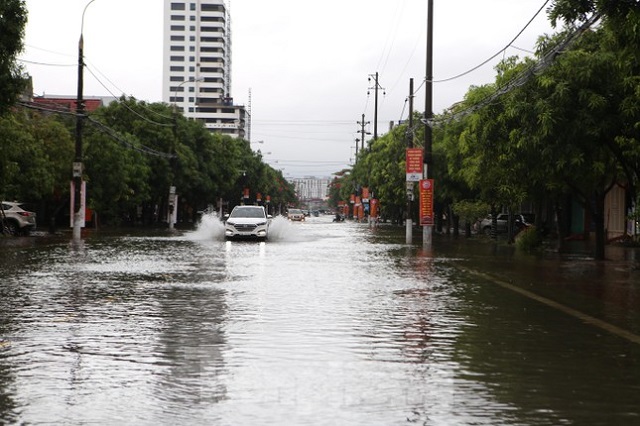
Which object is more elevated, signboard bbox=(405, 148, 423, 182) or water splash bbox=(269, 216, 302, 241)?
signboard bbox=(405, 148, 423, 182)

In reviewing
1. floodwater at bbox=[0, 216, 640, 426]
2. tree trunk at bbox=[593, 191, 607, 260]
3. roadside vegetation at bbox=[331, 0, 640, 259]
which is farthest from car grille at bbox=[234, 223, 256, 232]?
floodwater at bbox=[0, 216, 640, 426]

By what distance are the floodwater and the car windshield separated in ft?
68.4

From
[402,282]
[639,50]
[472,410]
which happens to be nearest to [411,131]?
[402,282]

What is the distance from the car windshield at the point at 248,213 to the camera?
133ft

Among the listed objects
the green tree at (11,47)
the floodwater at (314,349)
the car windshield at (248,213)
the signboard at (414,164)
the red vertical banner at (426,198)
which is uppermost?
the green tree at (11,47)

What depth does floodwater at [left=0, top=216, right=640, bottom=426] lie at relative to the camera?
6.56 m

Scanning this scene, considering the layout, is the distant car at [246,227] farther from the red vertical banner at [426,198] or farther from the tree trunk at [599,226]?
the tree trunk at [599,226]

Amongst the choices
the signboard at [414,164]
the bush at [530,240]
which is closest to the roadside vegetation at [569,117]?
the bush at [530,240]

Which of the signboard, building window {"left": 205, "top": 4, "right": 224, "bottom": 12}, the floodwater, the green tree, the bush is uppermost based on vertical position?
building window {"left": 205, "top": 4, "right": 224, "bottom": 12}

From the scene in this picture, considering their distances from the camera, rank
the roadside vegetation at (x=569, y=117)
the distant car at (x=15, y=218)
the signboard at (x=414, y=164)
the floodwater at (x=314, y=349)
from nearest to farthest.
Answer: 1. the floodwater at (x=314, y=349)
2. the roadside vegetation at (x=569, y=117)
3. the signboard at (x=414, y=164)
4. the distant car at (x=15, y=218)

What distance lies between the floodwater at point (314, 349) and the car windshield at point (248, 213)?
2083 centimetres

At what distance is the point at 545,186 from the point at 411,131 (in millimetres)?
14698

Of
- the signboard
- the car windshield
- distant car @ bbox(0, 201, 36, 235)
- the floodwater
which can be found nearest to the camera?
the floodwater

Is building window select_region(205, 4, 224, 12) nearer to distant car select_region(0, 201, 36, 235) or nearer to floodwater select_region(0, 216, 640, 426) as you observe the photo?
distant car select_region(0, 201, 36, 235)
